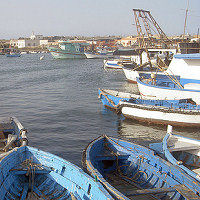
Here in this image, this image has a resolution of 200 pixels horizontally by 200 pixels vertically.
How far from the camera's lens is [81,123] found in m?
22.6

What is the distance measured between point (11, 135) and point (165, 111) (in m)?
11.8

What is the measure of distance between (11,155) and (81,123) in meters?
12.2

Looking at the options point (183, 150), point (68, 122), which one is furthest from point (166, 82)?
point (183, 150)

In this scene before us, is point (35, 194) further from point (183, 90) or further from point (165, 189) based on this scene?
point (183, 90)

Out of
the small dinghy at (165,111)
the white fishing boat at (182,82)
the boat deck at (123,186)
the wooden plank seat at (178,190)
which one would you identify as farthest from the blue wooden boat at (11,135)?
the white fishing boat at (182,82)

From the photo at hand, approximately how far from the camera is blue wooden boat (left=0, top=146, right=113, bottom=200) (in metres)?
9.62

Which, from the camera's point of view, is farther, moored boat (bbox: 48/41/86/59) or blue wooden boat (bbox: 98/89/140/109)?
moored boat (bbox: 48/41/86/59)

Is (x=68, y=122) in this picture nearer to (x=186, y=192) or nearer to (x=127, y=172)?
(x=127, y=172)

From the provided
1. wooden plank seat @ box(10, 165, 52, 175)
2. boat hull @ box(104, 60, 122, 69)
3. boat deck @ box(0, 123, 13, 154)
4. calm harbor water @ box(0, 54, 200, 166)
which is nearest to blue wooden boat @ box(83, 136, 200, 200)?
wooden plank seat @ box(10, 165, 52, 175)

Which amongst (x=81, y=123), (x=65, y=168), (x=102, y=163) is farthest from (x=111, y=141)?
(x=81, y=123)

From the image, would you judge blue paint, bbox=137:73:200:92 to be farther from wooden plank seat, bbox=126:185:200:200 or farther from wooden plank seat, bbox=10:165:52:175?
wooden plank seat, bbox=10:165:52:175

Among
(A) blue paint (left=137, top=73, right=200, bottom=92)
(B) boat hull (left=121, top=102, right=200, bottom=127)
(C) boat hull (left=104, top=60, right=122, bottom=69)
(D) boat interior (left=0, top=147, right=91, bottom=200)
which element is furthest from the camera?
(C) boat hull (left=104, top=60, right=122, bottom=69)

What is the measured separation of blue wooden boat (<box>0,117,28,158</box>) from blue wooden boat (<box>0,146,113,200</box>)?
2041 millimetres

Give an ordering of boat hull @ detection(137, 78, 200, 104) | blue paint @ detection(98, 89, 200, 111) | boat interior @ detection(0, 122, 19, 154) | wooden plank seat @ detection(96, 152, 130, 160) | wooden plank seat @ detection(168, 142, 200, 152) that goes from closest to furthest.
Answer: wooden plank seat @ detection(96, 152, 130, 160) → wooden plank seat @ detection(168, 142, 200, 152) → boat interior @ detection(0, 122, 19, 154) → blue paint @ detection(98, 89, 200, 111) → boat hull @ detection(137, 78, 200, 104)
